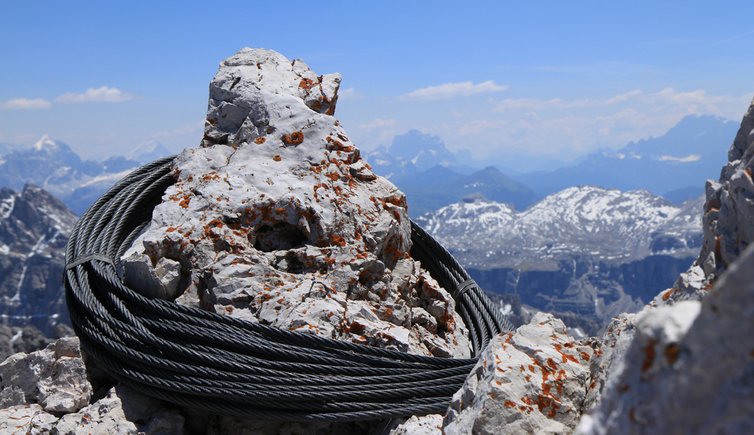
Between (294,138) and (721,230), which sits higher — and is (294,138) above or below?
above

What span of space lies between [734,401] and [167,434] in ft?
11.9

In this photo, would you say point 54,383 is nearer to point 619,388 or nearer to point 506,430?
point 506,430

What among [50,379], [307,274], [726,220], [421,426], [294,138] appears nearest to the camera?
[726,220]

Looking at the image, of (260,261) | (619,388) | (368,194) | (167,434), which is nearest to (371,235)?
(368,194)

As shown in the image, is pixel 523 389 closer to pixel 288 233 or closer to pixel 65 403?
pixel 288 233

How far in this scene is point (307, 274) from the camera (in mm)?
4957

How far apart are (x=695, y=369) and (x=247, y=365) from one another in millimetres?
2967

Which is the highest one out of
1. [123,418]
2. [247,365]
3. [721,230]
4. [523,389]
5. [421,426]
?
[721,230]

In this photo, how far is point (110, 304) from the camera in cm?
473

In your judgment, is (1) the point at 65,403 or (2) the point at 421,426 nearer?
(2) the point at 421,426

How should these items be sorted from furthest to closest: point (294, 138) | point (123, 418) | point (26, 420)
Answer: point (294, 138), point (26, 420), point (123, 418)

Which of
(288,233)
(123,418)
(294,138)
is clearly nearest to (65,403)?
(123,418)

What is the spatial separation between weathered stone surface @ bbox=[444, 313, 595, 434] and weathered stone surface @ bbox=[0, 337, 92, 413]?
2.62 meters

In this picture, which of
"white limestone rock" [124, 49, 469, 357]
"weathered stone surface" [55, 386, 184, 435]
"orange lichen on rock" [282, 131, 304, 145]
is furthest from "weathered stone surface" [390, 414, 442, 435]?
"orange lichen on rock" [282, 131, 304, 145]
